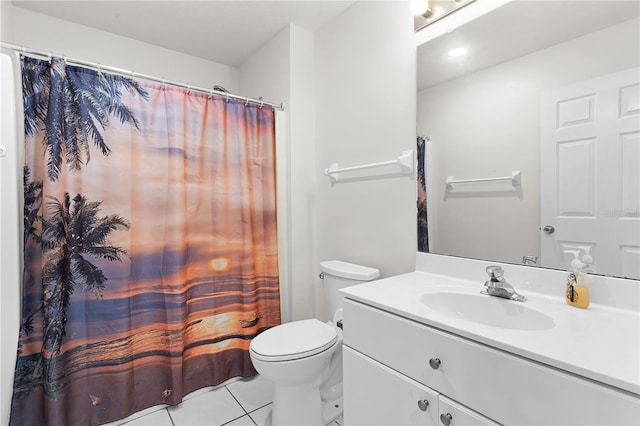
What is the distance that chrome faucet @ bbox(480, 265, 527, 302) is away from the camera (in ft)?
3.77

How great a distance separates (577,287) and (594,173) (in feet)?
1.28

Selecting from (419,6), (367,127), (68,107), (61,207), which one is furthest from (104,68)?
(419,6)

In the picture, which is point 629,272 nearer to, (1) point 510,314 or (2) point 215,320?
(1) point 510,314

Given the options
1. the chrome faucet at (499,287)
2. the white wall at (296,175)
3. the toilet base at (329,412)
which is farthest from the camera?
the white wall at (296,175)

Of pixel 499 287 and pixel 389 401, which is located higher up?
pixel 499 287

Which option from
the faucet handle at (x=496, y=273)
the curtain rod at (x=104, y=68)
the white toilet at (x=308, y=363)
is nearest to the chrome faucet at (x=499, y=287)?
the faucet handle at (x=496, y=273)

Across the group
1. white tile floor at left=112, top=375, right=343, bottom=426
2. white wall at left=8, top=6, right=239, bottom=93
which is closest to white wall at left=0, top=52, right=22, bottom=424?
white tile floor at left=112, top=375, right=343, bottom=426

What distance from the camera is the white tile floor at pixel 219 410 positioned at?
1649mm

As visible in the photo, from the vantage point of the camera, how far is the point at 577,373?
2.28 ft

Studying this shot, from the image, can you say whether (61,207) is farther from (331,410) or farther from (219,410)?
(331,410)

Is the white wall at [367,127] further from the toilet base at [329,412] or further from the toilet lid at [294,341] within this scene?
A: the toilet base at [329,412]

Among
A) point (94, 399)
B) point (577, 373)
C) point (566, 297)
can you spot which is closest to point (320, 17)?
point (566, 297)

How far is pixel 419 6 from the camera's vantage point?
1504 millimetres

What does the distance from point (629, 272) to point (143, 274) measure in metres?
2.06
